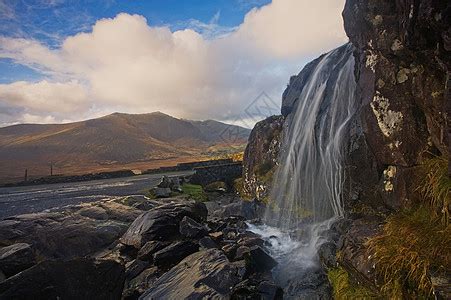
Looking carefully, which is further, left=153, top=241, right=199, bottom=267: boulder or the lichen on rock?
left=153, top=241, right=199, bottom=267: boulder

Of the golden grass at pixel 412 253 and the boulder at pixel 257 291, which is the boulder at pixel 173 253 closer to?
the boulder at pixel 257 291

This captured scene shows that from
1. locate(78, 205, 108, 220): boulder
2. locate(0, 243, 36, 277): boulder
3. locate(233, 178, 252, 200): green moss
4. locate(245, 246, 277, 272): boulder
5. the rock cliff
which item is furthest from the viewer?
locate(233, 178, 252, 200): green moss

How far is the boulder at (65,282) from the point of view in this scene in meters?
8.12

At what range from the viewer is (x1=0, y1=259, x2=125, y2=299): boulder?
8117 mm

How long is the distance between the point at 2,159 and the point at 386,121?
197471 mm

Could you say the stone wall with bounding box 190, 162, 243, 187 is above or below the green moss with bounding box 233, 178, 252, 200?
above

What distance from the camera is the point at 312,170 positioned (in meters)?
17.3

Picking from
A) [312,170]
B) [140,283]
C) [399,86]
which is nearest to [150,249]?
[140,283]

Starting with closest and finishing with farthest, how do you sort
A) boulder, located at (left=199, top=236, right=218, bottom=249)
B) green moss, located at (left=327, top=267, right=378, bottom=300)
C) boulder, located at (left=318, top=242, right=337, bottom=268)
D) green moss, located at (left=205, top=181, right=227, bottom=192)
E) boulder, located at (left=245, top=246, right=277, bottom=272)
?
green moss, located at (left=327, top=267, right=378, bottom=300) < boulder, located at (left=318, top=242, right=337, bottom=268) < boulder, located at (left=245, top=246, right=277, bottom=272) < boulder, located at (left=199, top=236, right=218, bottom=249) < green moss, located at (left=205, top=181, right=227, bottom=192)

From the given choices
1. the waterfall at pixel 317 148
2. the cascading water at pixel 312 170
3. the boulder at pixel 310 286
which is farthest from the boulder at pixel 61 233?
the boulder at pixel 310 286

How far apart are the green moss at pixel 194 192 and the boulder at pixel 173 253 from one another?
16.6 metres

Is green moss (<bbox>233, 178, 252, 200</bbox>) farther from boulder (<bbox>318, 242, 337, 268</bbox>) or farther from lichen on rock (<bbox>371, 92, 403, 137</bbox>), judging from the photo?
lichen on rock (<bbox>371, 92, 403, 137</bbox>)

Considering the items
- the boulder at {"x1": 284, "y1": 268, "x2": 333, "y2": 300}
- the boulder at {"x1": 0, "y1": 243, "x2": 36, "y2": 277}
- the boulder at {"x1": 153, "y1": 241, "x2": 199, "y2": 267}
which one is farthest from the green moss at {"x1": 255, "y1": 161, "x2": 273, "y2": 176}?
the boulder at {"x1": 0, "y1": 243, "x2": 36, "y2": 277}

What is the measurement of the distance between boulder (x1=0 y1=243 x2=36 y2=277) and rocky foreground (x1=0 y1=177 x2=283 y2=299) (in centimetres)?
3
